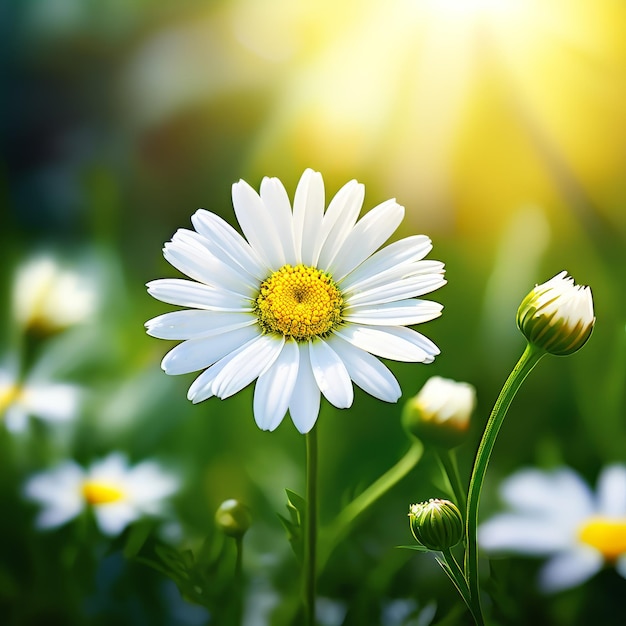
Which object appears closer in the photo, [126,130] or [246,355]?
[246,355]

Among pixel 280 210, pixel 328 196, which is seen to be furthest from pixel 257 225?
pixel 328 196

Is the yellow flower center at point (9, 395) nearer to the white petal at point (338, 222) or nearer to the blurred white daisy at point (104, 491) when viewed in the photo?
the blurred white daisy at point (104, 491)

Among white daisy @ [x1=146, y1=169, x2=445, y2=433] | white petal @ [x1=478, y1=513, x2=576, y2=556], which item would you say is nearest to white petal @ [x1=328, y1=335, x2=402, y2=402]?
white daisy @ [x1=146, y1=169, x2=445, y2=433]

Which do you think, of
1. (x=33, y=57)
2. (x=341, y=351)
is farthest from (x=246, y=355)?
(x=33, y=57)

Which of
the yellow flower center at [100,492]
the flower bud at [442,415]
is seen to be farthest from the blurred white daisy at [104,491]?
the flower bud at [442,415]

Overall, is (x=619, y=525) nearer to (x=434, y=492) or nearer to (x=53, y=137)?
(x=434, y=492)

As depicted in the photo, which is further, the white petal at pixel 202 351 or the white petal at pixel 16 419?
the white petal at pixel 16 419
